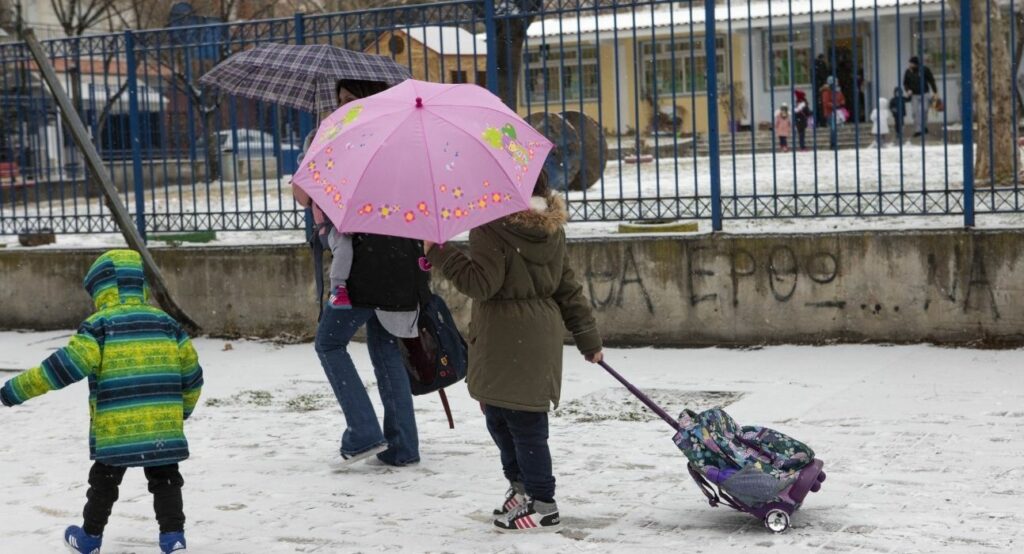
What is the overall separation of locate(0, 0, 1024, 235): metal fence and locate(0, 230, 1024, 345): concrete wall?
1.01ft

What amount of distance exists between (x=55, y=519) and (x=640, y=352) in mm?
4941

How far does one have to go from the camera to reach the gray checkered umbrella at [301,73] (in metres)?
7.48

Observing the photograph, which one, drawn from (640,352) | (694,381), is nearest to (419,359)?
(694,381)

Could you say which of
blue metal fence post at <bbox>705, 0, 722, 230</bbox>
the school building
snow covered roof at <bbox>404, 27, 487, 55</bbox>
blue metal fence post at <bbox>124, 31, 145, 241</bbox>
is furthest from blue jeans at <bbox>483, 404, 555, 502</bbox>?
blue metal fence post at <bbox>124, 31, 145, 241</bbox>

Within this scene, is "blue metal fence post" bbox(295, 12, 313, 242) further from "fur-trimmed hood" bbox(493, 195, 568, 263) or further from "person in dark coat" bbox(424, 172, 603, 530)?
"fur-trimmed hood" bbox(493, 195, 568, 263)

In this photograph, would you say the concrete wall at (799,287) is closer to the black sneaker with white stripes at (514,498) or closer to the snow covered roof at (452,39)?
the snow covered roof at (452,39)

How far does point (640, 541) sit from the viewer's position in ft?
17.7

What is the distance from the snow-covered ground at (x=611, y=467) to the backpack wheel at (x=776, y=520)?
0.17 feet

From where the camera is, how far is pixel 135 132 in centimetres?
1200

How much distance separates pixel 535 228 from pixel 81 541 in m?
2.09

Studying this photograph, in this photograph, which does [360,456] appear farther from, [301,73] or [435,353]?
[301,73]

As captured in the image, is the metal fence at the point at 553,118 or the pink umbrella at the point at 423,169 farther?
the metal fence at the point at 553,118

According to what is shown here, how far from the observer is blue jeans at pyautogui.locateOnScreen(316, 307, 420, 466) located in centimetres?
684

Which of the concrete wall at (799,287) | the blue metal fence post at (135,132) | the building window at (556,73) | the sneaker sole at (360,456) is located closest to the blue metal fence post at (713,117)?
the concrete wall at (799,287)
